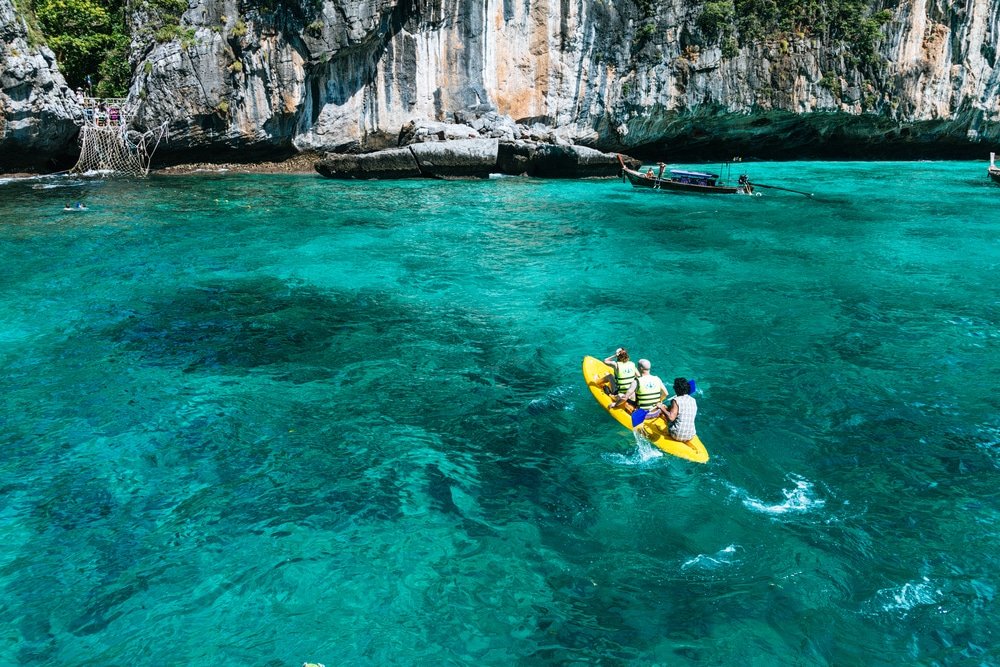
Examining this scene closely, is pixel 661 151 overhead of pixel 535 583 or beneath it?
overhead

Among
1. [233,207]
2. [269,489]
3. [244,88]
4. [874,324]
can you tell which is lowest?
[269,489]

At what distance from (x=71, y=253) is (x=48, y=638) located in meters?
14.7

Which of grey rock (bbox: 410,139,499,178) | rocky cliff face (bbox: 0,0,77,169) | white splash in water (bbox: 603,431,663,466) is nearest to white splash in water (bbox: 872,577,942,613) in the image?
white splash in water (bbox: 603,431,663,466)

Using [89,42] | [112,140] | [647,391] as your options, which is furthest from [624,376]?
[89,42]

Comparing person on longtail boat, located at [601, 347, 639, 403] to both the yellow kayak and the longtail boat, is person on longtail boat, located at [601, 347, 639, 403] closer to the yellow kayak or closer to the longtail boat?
the yellow kayak

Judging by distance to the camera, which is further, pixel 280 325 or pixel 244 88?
pixel 244 88

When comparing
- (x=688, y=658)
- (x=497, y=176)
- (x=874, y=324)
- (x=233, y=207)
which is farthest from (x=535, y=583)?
(x=497, y=176)

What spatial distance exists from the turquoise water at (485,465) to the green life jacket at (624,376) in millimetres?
594

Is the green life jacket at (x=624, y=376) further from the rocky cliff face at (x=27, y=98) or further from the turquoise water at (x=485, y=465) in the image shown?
the rocky cliff face at (x=27, y=98)

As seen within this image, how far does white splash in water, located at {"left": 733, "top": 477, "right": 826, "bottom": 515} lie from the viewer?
7.71 m

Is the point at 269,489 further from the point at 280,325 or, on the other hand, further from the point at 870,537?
the point at 870,537

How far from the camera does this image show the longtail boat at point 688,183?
29.1m

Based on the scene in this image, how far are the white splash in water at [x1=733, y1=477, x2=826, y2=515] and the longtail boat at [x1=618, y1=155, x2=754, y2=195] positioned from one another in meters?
23.0

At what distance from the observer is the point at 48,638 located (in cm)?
599
